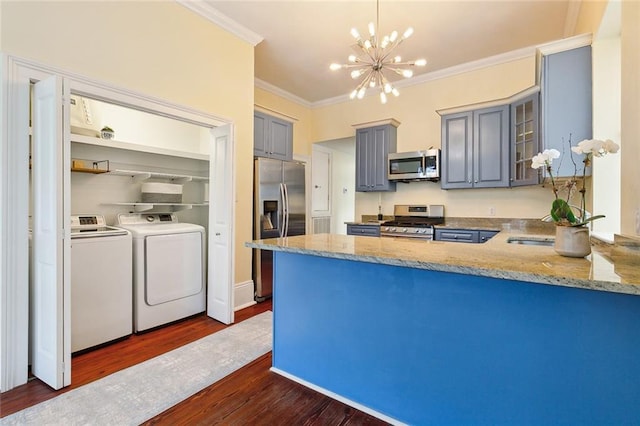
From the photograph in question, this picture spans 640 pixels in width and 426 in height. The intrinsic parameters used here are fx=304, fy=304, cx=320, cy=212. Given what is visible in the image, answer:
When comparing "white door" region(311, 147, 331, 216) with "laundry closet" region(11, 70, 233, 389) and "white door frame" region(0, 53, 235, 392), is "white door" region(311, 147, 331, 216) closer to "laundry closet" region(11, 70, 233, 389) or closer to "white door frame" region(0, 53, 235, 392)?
"laundry closet" region(11, 70, 233, 389)

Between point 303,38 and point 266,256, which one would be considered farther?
point 266,256

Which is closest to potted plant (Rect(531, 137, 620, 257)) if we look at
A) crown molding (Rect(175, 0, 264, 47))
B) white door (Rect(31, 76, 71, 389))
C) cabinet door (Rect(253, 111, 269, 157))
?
white door (Rect(31, 76, 71, 389))

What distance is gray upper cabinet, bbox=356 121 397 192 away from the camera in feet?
15.1

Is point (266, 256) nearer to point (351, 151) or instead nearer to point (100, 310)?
point (100, 310)

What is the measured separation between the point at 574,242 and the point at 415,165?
3013 millimetres

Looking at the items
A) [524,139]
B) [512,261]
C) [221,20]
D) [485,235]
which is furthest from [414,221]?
[221,20]

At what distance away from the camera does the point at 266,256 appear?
12.9ft

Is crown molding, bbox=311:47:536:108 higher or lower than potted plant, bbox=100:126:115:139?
higher

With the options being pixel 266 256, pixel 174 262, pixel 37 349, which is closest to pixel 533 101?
pixel 266 256

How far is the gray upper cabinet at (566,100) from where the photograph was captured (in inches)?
94.9

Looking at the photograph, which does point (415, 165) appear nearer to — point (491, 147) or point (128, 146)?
point (491, 147)

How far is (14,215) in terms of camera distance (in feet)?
6.36

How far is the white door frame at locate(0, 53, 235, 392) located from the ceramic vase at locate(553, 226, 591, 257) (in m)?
3.03

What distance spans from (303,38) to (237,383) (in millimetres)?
3511
